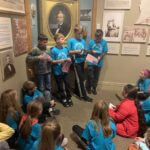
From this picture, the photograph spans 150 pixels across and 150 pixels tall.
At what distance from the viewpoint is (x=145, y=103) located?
242cm

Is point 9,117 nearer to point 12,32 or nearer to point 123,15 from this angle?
point 12,32

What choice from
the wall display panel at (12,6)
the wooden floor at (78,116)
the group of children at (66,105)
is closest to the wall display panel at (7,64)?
the group of children at (66,105)

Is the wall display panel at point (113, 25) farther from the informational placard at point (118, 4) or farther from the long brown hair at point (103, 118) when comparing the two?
the long brown hair at point (103, 118)

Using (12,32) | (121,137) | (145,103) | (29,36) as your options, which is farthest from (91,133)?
(29,36)

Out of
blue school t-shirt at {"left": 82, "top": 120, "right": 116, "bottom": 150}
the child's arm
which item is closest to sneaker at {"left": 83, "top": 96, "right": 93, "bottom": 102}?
blue school t-shirt at {"left": 82, "top": 120, "right": 116, "bottom": 150}

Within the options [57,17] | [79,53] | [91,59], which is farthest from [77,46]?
[57,17]

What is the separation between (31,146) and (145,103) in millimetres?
1558

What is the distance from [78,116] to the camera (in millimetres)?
2814

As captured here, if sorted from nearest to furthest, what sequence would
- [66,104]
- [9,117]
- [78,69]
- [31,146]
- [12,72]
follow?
[31,146], [9,117], [12,72], [66,104], [78,69]

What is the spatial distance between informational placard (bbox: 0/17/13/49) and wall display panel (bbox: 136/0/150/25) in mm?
2446

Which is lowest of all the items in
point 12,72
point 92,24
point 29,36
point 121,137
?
point 121,137

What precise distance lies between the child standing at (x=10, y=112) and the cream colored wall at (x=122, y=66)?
7.84ft

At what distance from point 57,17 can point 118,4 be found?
3.97 feet

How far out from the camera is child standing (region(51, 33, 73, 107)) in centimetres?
295
